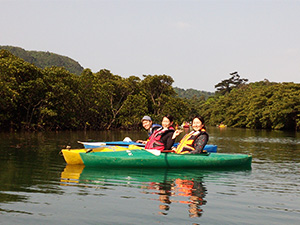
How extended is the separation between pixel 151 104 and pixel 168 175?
3592 centimetres

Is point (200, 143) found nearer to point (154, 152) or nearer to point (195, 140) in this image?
point (195, 140)

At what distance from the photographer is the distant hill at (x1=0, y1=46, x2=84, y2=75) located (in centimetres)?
15600

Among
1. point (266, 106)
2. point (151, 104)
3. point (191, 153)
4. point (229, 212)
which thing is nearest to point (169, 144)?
point (191, 153)

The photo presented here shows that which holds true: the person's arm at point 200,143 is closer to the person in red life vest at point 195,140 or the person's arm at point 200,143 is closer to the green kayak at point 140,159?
the person in red life vest at point 195,140

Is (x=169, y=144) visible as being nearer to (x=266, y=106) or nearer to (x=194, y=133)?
(x=194, y=133)

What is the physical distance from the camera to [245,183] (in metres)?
7.86

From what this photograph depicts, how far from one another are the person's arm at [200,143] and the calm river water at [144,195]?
0.59m

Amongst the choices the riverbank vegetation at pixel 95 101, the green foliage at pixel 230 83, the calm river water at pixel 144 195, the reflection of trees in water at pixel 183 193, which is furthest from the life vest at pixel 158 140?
the green foliage at pixel 230 83

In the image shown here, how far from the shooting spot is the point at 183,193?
21.2 feet

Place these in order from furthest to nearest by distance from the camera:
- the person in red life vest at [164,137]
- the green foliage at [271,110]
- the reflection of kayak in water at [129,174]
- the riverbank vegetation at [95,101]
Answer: the green foliage at [271,110] < the riverbank vegetation at [95,101] < the person in red life vest at [164,137] < the reflection of kayak in water at [129,174]

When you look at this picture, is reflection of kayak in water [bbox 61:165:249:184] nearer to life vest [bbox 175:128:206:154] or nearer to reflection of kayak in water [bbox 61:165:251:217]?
reflection of kayak in water [bbox 61:165:251:217]

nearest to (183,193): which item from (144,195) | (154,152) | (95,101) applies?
(144,195)

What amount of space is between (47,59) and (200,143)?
16312 cm

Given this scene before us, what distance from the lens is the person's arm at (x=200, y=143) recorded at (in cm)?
945
